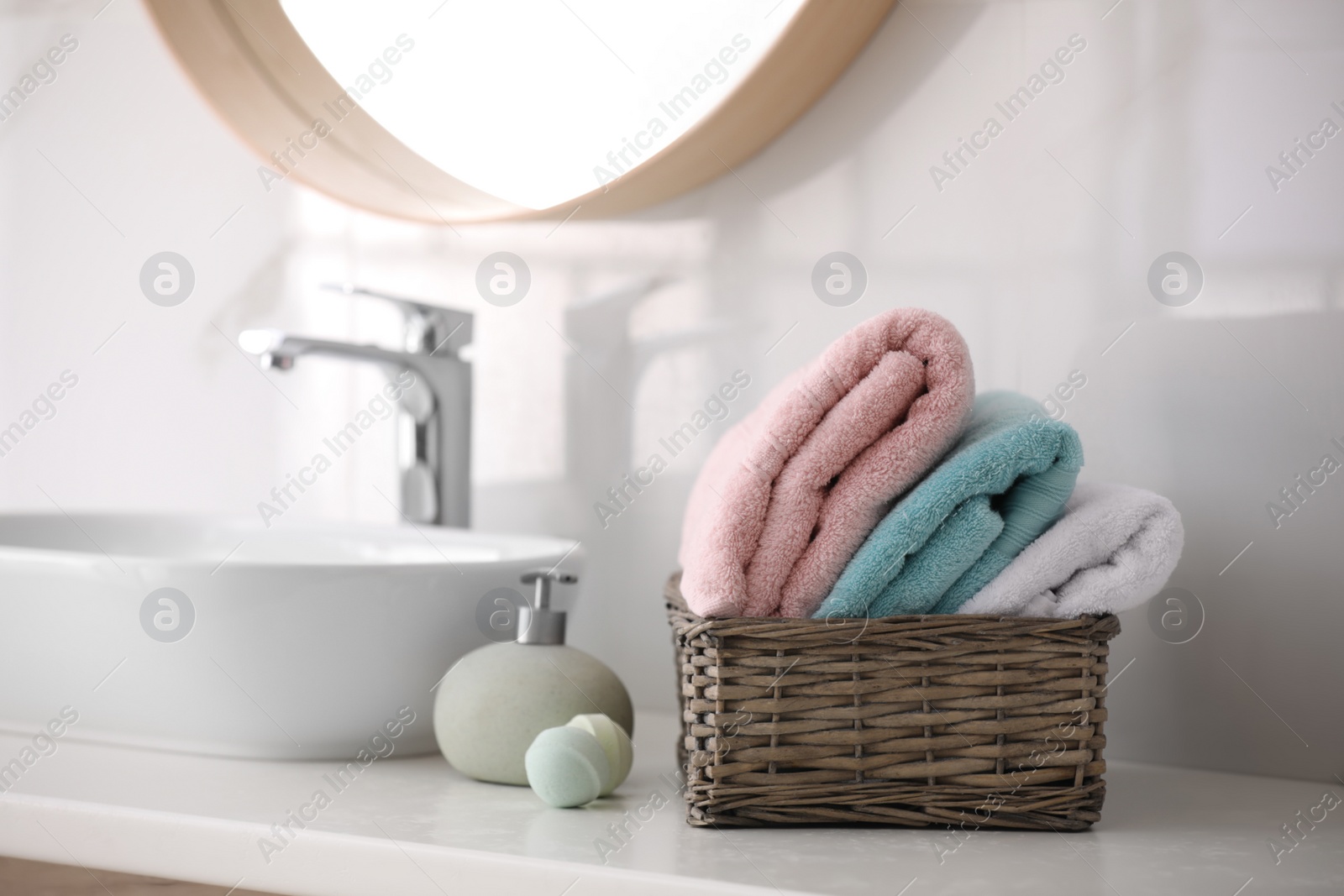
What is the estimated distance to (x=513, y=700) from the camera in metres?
0.62

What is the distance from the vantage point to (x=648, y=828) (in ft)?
1.77

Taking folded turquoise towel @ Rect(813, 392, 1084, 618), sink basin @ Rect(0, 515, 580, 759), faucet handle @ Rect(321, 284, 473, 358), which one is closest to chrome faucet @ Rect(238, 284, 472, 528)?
faucet handle @ Rect(321, 284, 473, 358)

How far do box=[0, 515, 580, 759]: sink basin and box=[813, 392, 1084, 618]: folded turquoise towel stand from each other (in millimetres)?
274

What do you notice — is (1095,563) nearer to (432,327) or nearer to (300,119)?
(432,327)

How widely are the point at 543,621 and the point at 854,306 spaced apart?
0.37 m

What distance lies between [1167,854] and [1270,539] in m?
0.29

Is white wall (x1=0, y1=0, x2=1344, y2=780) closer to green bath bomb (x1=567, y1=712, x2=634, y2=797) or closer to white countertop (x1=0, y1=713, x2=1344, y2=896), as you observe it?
white countertop (x1=0, y1=713, x2=1344, y2=896)

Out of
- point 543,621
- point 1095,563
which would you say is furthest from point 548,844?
point 1095,563

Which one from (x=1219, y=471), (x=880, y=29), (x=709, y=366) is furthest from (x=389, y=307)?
(x=1219, y=471)

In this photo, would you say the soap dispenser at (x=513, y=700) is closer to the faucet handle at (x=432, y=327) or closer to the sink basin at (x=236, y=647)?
the sink basin at (x=236, y=647)

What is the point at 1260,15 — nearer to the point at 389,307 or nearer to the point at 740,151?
the point at 740,151

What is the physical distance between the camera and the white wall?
2.34 feet

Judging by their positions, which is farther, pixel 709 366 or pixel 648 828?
pixel 709 366

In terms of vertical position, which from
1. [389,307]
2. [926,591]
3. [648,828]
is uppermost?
[389,307]
